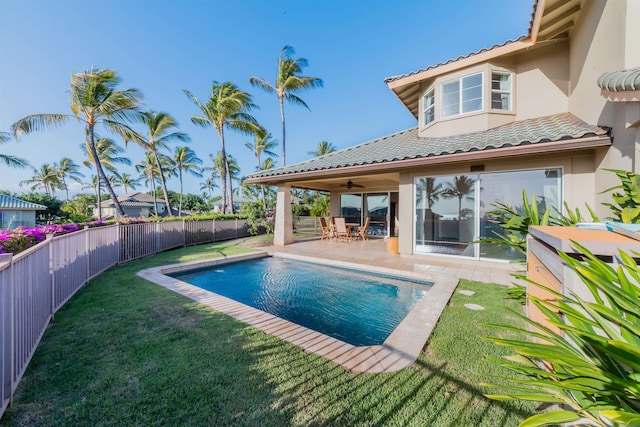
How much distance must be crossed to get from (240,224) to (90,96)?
947 centimetres

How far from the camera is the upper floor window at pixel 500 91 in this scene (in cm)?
775

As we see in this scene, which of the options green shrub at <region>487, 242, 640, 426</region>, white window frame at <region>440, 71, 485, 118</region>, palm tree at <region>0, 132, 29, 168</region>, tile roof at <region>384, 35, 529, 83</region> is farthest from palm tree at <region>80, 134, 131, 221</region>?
green shrub at <region>487, 242, 640, 426</region>

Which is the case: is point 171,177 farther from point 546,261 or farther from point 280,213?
point 546,261

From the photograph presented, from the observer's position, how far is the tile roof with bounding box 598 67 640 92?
3.27 m

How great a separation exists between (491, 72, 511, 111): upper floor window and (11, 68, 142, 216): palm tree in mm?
16352

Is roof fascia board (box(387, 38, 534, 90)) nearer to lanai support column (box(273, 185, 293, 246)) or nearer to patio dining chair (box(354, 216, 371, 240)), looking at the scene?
patio dining chair (box(354, 216, 371, 240))

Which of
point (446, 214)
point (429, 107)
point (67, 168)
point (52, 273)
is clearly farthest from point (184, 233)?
point (67, 168)

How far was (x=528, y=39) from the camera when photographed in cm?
709

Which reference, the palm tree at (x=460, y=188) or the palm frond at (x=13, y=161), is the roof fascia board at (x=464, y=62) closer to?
the palm tree at (x=460, y=188)

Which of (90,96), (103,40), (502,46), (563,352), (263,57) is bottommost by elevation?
(563,352)

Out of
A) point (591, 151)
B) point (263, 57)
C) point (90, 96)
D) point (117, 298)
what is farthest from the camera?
point (263, 57)

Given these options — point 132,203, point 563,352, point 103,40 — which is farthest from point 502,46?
point 132,203

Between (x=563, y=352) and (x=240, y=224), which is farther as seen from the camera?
(x=240, y=224)

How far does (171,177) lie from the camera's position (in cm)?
4319
